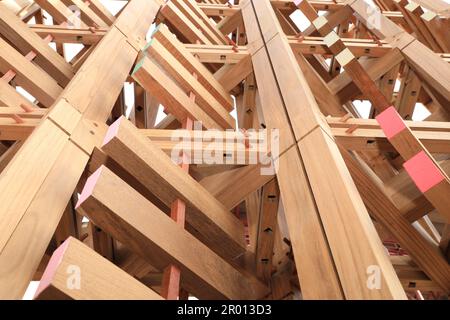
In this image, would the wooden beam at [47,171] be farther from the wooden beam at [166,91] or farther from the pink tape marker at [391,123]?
the pink tape marker at [391,123]

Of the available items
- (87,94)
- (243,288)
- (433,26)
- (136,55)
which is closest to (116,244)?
(87,94)

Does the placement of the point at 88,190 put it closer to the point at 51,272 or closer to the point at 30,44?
the point at 51,272

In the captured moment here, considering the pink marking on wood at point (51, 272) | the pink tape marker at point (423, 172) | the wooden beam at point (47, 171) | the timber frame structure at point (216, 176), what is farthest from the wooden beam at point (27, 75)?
the pink tape marker at point (423, 172)

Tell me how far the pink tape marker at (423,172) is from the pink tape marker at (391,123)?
128 mm

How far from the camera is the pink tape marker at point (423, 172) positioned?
0.90 metres

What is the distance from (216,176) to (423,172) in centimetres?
69

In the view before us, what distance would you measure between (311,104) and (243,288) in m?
0.63

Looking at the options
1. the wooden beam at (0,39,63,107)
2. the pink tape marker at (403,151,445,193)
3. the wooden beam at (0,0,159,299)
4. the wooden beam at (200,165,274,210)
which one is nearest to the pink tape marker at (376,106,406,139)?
the pink tape marker at (403,151,445,193)

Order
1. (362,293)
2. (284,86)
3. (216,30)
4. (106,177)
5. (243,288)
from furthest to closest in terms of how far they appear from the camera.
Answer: (216,30) < (284,86) < (243,288) < (106,177) < (362,293)

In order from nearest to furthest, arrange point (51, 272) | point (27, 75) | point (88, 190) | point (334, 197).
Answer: point (51, 272)
point (88, 190)
point (334, 197)
point (27, 75)

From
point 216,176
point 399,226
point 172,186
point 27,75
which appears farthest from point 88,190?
point 27,75

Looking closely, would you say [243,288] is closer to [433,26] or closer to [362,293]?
[362,293]

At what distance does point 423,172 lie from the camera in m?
0.92

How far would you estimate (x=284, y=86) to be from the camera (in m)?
1.62
